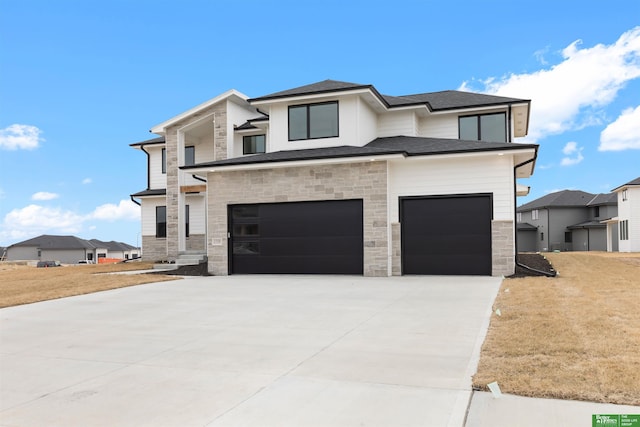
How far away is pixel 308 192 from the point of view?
17.0 metres

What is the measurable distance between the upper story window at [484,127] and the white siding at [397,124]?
213cm

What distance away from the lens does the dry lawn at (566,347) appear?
4.46m

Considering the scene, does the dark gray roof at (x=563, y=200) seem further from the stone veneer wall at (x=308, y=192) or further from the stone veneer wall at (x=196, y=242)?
the stone veneer wall at (x=308, y=192)

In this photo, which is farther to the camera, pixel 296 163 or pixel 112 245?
pixel 112 245

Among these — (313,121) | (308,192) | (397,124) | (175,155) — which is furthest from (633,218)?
(175,155)

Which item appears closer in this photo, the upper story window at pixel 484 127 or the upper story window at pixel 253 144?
the upper story window at pixel 484 127

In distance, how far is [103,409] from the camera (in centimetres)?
434

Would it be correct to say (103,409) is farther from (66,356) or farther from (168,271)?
(168,271)

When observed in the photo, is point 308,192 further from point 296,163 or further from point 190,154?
point 190,154

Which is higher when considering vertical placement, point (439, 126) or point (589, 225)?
point (439, 126)

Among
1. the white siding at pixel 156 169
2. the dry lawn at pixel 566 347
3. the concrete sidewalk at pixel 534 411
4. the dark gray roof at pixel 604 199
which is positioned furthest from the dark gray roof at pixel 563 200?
the concrete sidewalk at pixel 534 411

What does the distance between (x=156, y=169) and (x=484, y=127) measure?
1868 centimetres

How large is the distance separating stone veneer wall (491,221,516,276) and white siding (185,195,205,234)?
16555mm

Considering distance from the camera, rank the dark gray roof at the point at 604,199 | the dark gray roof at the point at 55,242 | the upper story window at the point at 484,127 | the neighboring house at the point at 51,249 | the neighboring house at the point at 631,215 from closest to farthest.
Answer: the upper story window at the point at 484,127 → the neighboring house at the point at 631,215 → the dark gray roof at the point at 604,199 → the neighboring house at the point at 51,249 → the dark gray roof at the point at 55,242
